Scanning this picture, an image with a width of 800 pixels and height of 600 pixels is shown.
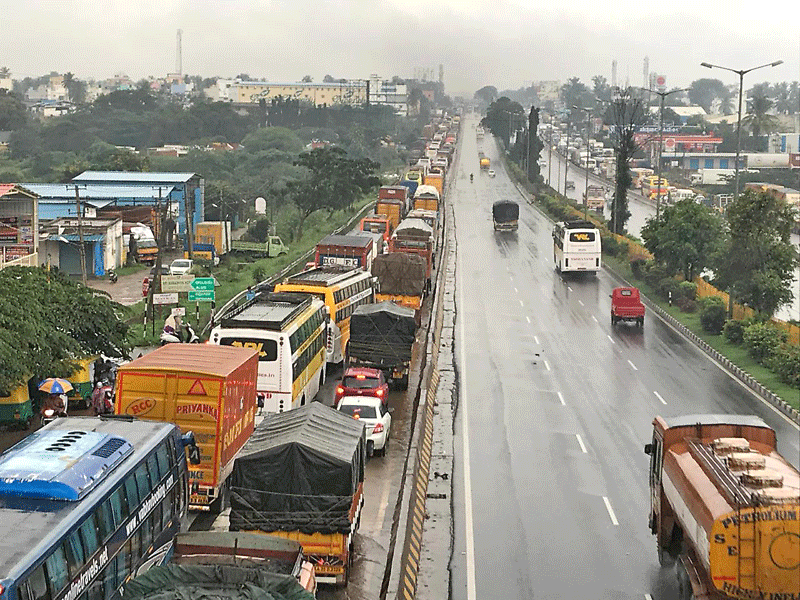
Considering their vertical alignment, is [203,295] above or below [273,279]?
above

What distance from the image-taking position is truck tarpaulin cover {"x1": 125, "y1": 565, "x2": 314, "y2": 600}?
11227mm

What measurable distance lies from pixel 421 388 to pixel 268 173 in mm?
104650

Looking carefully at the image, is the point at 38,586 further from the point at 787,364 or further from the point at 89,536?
the point at 787,364

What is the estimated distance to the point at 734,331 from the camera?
4041 centimetres

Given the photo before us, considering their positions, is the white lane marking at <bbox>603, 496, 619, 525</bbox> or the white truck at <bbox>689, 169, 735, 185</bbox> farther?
the white truck at <bbox>689, 169, 735, 185</bbox>

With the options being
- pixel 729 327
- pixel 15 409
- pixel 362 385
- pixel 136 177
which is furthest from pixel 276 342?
pixel 136 177

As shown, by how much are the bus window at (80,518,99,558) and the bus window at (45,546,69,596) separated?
667 mm

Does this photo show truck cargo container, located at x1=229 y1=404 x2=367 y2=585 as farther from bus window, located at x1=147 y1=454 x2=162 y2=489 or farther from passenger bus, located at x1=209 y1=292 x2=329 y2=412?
passenger bus, located at x1=209 y1=292 x2=329 y2=412

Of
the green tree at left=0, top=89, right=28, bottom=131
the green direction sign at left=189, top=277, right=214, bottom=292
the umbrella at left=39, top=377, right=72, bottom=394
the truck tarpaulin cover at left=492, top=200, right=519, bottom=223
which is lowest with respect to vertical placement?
the umbrella at left=39, top=377, right=72, bottom=394

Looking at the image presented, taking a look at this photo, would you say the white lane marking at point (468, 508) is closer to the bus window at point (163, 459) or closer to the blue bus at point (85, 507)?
the blue bus at point (85, 507)

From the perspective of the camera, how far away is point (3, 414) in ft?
81.9

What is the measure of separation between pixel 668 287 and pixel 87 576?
4054 centimetres

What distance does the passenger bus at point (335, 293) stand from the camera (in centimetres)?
3388

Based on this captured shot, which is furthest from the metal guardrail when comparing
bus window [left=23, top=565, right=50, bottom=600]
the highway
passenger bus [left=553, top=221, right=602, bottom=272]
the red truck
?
bus window [left=23, top=565, right=50, bottom=600]
